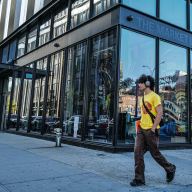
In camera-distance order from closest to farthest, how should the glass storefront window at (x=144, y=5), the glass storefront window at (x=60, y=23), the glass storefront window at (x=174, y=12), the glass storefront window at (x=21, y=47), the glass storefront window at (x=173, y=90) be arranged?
1. the glass storefront window at (x=144, y=5)
2. the glass storefront window at (x=173, y=90)
3. the glass storefront window at (x=174, y=12)
4. the glass storefront window at (x=60, y=23)
5. the glass storefront window at (x=21, y=47)

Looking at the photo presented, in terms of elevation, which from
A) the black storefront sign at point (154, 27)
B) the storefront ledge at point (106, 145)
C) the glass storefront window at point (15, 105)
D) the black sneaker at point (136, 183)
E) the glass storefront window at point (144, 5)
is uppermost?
the glass storefront window at point (144, 5)

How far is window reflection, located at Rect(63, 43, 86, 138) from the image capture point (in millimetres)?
11774

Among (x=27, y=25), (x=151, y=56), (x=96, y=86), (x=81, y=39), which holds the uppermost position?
(x=27, y=25)

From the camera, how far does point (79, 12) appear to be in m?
12.8

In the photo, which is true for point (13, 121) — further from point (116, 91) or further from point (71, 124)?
point (116, 91)

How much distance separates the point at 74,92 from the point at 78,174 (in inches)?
257

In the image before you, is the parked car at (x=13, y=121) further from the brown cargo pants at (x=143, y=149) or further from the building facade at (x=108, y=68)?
the brown cargo pants at (x=143, y=149)

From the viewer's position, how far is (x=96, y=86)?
1109 centimetres

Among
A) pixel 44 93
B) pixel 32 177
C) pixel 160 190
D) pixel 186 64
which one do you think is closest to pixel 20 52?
pixel 44 93

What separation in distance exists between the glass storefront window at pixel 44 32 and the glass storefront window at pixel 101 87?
4.87 meters

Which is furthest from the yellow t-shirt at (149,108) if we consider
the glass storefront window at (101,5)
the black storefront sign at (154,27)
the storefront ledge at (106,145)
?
the glass storefront window at (101,5)

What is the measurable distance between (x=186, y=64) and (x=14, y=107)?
35.7ft

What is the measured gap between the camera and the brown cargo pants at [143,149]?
5336 mm

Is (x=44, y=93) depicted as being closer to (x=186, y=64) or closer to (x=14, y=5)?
(x=186, y=64)
